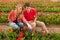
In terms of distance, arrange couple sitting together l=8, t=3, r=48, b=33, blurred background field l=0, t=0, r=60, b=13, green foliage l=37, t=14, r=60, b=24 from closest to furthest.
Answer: couple sitting together l=8, t=3, r=48, b=33
green foliage l=37, t=14, r=60, b=24
blurred background field l=0, t=0, r=60, b=13

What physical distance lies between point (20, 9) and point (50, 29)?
1874mm

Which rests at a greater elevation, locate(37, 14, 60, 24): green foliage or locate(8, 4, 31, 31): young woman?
locate(8, 4, 31, 31): young woman

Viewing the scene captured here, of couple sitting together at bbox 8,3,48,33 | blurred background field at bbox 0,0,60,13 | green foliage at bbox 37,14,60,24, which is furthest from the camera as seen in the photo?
blurred background field at bbox 0,0,60,13

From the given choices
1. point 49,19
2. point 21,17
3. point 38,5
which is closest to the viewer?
point 21,17

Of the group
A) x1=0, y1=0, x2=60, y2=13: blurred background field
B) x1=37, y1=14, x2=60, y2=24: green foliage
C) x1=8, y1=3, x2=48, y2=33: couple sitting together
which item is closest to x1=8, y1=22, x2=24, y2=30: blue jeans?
x1=8, y1=3, x2=48, y2=33: couple sitting together

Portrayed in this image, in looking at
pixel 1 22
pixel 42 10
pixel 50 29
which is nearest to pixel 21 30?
pixel 50 29

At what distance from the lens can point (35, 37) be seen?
283 inches

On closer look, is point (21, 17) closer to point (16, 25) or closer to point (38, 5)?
point (16, 25)

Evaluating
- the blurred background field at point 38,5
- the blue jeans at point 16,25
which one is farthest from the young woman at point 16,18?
the blurred background field at point 38,5

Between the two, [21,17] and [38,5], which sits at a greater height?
[21,17]

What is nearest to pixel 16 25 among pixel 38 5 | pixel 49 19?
pixel 49 19

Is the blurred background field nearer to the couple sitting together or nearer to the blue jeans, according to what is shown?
the couple sitting together

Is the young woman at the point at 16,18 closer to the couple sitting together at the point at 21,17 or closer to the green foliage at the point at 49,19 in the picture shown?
the couple sitting together at the point at 21,17

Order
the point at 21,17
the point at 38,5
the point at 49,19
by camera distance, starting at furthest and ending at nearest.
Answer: the point at 38,5 < the point at 49,19 < the point at 21,17
